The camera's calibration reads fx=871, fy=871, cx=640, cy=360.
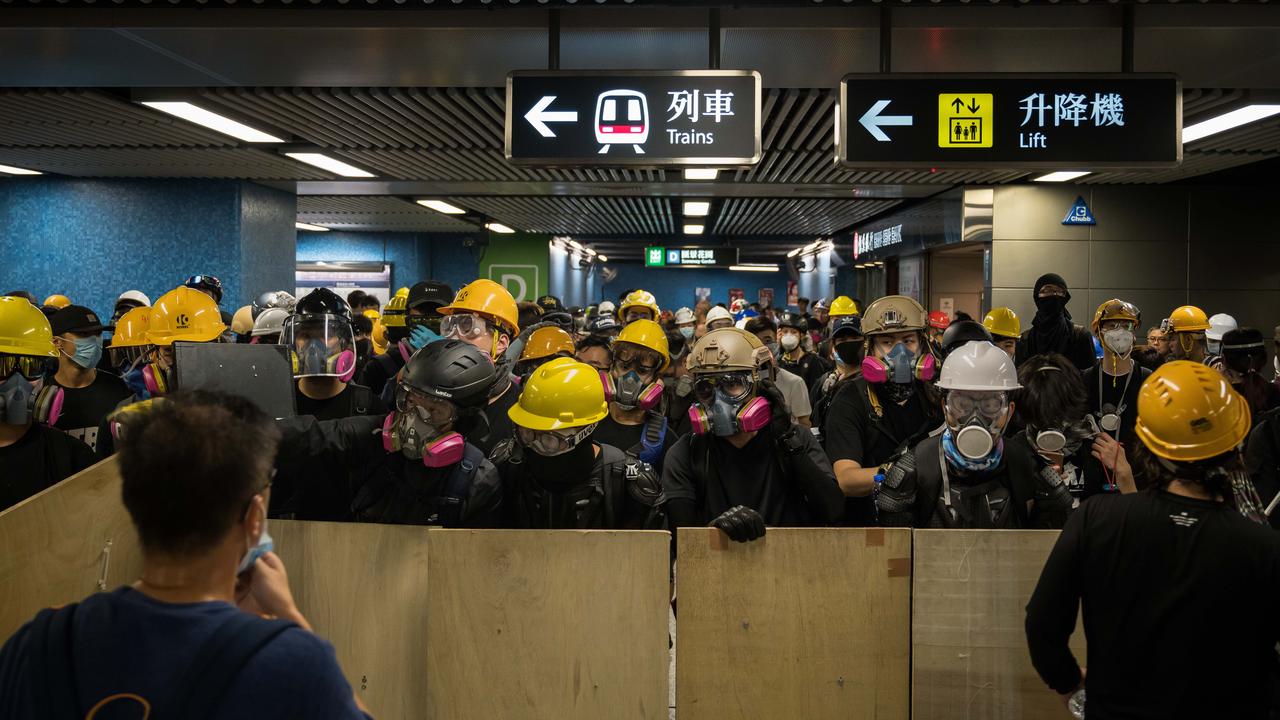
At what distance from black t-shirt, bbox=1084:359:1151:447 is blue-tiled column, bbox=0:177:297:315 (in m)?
9.39

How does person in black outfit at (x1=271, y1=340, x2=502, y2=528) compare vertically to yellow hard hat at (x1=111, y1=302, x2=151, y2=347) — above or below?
below

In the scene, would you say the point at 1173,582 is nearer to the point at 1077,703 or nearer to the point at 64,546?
the point at 1077,703

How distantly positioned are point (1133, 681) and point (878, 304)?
262 centimetres

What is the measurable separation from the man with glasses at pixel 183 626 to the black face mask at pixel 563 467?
68.9 inches

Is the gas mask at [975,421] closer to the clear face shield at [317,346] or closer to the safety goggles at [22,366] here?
the clear face shield at [317,346]

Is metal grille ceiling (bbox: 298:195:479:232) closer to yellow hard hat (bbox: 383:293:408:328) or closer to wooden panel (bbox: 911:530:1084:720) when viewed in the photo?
yellow hard hat (bbox: 383:293:408:328)

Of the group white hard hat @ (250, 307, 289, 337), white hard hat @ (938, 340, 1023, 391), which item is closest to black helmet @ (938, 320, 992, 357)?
white hard hat @ (938, 340, 1023, 391)

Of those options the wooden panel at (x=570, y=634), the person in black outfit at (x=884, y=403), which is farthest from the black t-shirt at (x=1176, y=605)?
the person in black outfit at (x=884, y=403)

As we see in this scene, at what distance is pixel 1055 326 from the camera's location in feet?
19.5

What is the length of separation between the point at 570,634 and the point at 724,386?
1177 millimetres

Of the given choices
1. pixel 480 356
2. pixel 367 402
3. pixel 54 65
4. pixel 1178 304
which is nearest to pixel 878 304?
pixel 480 356

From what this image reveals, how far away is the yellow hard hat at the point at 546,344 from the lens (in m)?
5.47

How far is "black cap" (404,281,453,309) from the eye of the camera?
211 inches

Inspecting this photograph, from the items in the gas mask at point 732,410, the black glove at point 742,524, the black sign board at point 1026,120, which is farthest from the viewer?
the black sign board at point 1026,120
